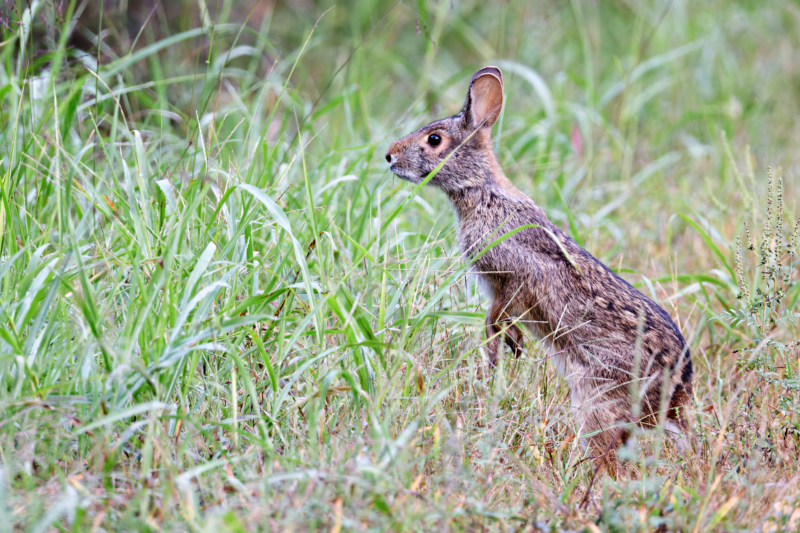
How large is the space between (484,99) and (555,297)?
3.77ft

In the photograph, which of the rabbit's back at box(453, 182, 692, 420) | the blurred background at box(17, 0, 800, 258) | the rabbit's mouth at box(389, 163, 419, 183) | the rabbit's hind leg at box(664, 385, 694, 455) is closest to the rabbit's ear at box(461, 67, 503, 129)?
the rabbit's mouth at box(389, 163, 419, 183)

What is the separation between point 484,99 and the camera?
412cm

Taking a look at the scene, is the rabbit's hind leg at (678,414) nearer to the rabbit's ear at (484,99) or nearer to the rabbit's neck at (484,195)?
the rabbit's neck at (484,195)

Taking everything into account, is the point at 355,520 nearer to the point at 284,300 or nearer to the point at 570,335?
the point at 284,300

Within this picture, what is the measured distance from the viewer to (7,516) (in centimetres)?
192

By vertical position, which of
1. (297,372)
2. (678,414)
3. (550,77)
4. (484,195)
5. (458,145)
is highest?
(550,77)

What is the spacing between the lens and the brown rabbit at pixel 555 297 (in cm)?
345

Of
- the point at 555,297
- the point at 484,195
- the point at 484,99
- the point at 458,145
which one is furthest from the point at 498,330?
the point at 484,99

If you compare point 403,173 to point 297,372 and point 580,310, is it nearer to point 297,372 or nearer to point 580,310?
point 580,310

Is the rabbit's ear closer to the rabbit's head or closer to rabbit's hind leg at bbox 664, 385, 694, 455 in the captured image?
the rabbit's head

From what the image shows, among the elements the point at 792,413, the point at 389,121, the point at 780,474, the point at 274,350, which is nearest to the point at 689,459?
the point at 780,474

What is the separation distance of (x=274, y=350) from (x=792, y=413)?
2.12m

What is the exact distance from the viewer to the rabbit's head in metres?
4.08


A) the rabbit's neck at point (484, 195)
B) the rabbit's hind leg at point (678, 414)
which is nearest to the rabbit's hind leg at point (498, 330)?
the rabbit's neck at point (484, 195)
